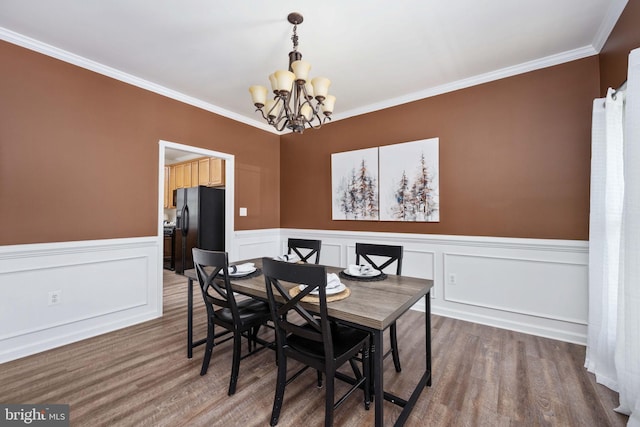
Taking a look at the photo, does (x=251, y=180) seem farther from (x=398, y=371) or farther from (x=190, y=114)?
(x=398, y=371)

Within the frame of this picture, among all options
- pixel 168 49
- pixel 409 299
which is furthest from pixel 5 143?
pixel 409 299

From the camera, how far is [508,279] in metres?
2.79

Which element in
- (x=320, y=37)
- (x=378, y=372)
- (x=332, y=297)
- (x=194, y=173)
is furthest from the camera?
(x=194, y=173)

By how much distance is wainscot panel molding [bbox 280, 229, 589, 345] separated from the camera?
2510 mm

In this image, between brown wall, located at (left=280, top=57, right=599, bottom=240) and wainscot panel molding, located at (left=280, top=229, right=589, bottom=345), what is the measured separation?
0.13 meters

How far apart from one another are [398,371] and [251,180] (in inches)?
125

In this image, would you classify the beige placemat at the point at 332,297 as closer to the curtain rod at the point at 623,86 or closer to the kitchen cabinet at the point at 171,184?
the curtain rod at the point at 623,86

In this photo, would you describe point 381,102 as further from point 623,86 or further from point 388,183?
→ point 623,86

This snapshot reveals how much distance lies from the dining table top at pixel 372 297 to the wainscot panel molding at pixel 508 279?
145 cm

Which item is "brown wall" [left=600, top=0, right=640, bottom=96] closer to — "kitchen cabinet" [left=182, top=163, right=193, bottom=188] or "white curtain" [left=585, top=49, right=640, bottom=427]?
"white curtain" [left=585, top=49, right=640, bottom=427]

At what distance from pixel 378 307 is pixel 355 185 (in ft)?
8.43

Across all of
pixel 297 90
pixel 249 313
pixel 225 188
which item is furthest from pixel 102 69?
pixel 249 313

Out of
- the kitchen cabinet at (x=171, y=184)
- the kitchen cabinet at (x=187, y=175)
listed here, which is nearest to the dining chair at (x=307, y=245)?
the kitchen cabinet at (x=187, y=175)

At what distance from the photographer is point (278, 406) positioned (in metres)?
1.56
